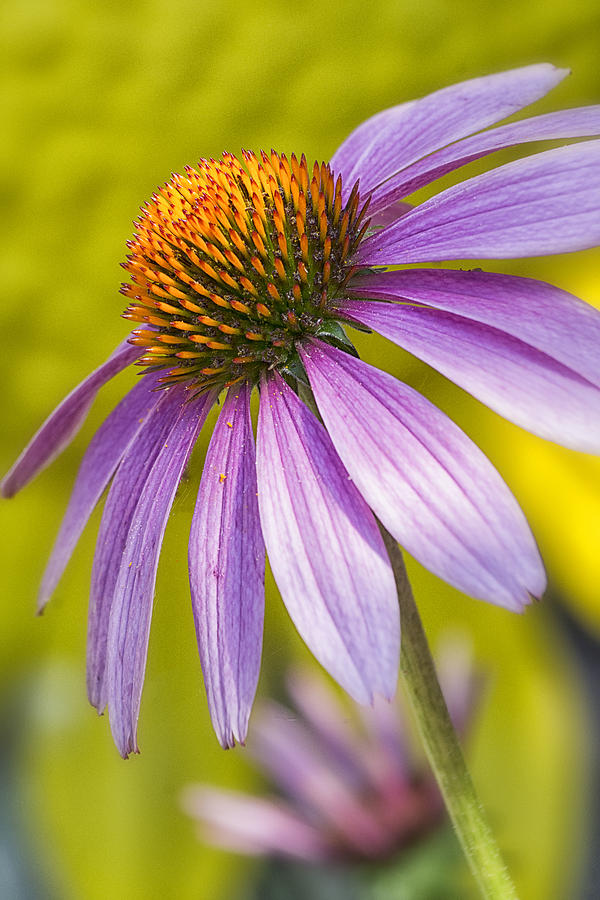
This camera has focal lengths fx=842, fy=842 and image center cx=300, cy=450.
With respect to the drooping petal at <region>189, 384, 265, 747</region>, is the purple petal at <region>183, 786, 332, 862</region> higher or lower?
lower

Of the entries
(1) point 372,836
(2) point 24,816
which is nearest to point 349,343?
(1) point 372,836

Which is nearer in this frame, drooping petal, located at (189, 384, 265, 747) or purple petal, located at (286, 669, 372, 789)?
drooping petal, located at (189, 384, 265, 747)

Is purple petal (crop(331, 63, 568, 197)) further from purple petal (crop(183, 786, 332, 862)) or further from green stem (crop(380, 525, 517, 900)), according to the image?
purple petal (crop(183, 786, 332, 862))

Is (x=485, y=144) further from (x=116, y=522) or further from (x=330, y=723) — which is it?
(x=330, y=723)

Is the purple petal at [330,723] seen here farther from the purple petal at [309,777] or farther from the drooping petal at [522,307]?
the drooping petal at [522,307]

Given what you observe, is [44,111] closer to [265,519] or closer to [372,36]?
[372,36]

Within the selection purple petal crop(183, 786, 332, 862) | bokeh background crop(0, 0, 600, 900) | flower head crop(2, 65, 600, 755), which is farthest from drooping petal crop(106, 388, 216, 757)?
purple petal crop(183, 786, 332, 862)

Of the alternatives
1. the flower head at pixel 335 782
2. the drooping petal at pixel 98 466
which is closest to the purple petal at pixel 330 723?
the flower head at pixel 335 782

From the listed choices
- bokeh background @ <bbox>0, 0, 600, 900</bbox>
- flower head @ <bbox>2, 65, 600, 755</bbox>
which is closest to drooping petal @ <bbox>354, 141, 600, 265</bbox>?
flower head @ <bbox>2, 65, 600, 755</bbox>

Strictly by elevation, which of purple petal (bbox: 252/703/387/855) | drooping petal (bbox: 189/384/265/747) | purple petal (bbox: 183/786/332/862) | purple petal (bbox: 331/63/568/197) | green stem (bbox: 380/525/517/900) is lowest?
purple petal (bbox: 183/786/332/862)
